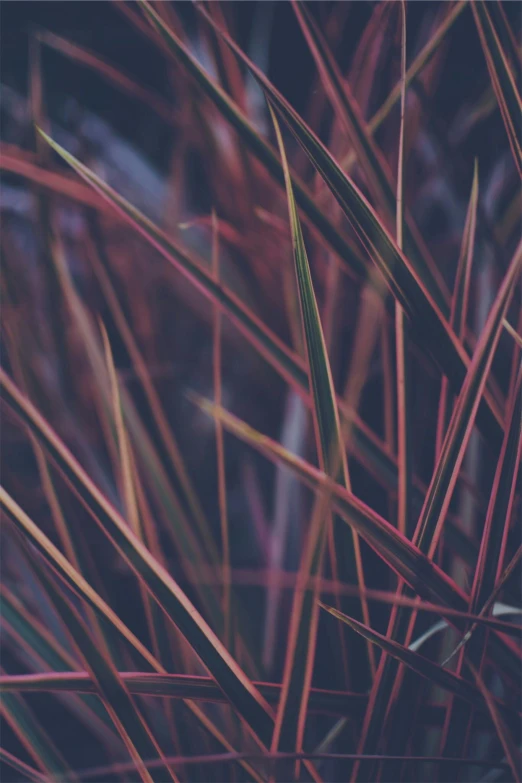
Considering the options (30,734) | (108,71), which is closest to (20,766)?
(30,734)

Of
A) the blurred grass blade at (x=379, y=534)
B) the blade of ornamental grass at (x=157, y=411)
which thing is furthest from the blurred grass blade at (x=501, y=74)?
the blade of ornamental grass at (x=157, y=411)

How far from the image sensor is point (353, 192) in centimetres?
28

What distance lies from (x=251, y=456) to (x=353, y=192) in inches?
14.9

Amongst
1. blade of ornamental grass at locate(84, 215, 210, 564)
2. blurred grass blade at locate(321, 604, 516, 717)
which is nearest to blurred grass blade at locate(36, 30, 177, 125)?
blade of ornamental grass at locate(84, 215, 210, 564)

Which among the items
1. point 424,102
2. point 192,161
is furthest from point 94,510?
point 192,161

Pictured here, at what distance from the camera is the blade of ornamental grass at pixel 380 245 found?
11.0 inches

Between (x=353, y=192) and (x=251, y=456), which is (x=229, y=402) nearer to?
(x=251, y=456)

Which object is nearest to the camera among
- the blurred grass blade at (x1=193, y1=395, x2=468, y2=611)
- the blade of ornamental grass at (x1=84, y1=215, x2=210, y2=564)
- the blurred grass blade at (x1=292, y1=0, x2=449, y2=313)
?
the blurred grass blade at (x1=193, y1=395, x2=468, y2=611)

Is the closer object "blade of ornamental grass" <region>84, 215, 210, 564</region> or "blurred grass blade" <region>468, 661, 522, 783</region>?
"blurred grass blade" <region>468, 661, 522, 783</region>

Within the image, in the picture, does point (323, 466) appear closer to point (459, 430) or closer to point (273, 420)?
point (459, 430)

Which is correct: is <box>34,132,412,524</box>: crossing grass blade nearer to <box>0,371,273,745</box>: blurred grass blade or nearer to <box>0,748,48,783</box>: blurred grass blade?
<box>0,371,273,745</box>: blurred grass blade

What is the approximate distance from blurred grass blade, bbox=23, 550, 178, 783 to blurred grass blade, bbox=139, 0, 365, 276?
283 mm

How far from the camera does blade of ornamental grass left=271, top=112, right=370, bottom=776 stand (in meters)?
0.26

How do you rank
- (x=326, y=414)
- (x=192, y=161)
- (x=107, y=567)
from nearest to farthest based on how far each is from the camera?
(x=326, y=414), (x=107, y=567), (x=192, y=161)
